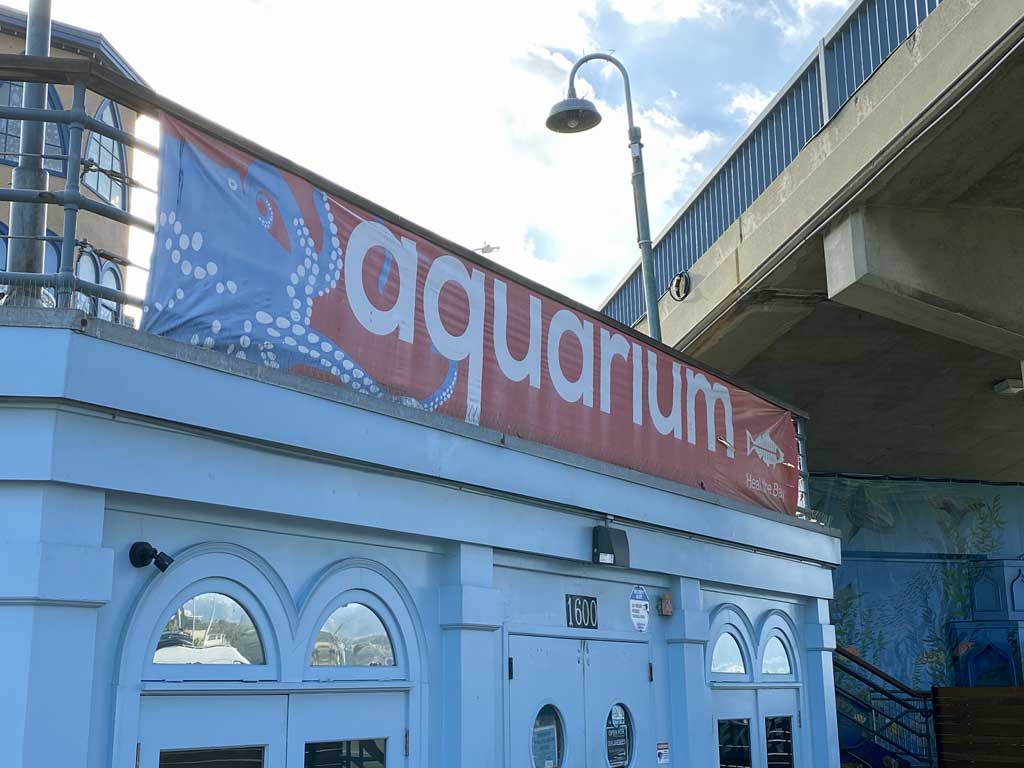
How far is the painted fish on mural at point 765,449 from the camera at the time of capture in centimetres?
1152

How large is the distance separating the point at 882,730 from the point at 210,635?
1543 centimetres

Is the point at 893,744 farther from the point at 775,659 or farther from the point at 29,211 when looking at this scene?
the point at 29,211

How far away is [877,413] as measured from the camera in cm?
2133

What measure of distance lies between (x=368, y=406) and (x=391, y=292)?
3.02ft

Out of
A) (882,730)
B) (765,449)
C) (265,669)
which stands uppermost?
(765,449)

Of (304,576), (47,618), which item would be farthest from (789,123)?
(47,618)

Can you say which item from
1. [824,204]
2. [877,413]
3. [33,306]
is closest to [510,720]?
[33,306]

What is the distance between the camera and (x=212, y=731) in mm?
5363

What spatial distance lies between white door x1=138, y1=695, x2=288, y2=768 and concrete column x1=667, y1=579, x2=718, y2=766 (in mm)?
4422

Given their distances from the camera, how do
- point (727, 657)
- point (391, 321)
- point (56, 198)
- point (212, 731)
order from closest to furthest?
point (56, 198), point (212, 731), point (391, 321), point (727, 657)

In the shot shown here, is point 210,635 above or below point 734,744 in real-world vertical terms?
above

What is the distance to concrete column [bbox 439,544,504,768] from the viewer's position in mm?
6773

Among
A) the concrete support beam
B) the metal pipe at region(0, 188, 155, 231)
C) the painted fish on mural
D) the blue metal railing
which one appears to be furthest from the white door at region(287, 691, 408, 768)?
the blue metal railing

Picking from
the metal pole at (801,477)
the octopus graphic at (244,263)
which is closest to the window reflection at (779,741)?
the metal pole at (801,477)
